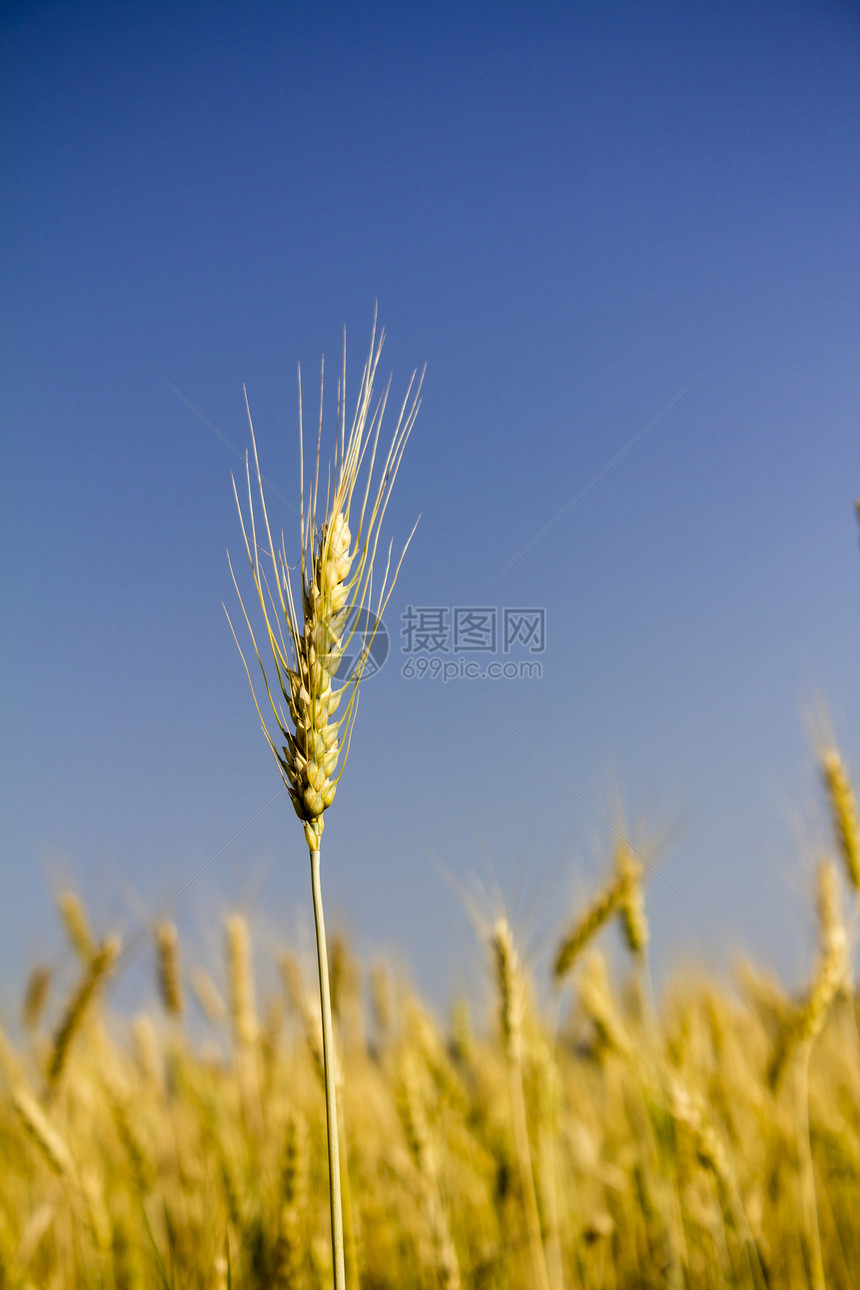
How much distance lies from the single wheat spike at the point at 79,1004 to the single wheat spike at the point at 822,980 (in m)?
2.68

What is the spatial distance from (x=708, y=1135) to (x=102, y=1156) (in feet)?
11.2

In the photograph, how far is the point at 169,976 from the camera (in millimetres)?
4078

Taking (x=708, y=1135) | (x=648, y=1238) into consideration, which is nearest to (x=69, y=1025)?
(x=708, y=1135)

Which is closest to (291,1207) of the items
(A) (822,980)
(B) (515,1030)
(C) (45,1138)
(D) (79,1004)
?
(B) (515,1030)

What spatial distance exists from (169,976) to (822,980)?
10.4 feet

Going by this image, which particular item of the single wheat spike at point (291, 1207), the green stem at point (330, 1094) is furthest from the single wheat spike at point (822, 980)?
the green stem at point (330, 1094)

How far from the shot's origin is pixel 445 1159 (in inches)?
126

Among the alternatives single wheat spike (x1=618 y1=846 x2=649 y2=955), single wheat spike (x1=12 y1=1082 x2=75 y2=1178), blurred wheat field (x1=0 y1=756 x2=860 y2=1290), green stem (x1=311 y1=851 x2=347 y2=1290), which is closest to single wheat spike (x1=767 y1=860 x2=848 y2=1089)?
blurred wheat field (x1=0 y1=756 x2=860 y2=1290)

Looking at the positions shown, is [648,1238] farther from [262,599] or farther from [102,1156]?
[262,599]

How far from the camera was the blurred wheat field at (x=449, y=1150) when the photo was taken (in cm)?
245

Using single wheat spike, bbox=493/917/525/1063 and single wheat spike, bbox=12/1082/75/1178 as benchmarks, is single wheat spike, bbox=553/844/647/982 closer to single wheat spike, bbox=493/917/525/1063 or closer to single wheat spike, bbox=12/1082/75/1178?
single wheat spike, bbox=493/917/525/1063

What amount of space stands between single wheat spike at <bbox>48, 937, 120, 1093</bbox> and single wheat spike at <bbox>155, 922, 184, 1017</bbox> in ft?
3.25

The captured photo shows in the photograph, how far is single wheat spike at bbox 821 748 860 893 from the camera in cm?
272

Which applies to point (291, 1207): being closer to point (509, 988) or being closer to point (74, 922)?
point (509, 988)
